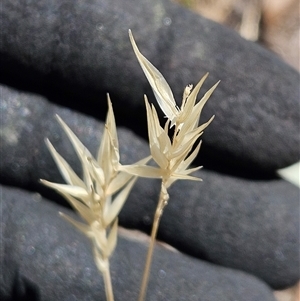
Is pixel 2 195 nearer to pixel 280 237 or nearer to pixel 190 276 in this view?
pixel 190 276

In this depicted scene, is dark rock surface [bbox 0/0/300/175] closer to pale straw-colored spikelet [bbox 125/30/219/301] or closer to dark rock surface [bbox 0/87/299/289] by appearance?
dark rock surface [bbox 0/87/299/289]

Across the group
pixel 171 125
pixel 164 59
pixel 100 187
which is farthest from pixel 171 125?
pixel 164 59

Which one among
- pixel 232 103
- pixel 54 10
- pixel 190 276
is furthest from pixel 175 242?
pixel 54 10

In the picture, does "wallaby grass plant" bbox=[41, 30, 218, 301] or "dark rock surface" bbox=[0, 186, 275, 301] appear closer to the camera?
"wallaby grass plant" bbox=[41, 30, 218, 301]

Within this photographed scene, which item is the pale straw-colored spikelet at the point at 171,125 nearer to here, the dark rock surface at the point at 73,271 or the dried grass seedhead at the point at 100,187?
the dried grass seedhead at the point at 100,187

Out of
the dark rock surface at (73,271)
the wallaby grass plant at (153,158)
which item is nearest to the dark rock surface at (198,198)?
the dark rock surface at (73,271)

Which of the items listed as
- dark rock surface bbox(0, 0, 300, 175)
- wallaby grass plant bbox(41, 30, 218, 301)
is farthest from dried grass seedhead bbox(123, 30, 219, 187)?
dark rock surface bbox(0, 0, 300, 175)
